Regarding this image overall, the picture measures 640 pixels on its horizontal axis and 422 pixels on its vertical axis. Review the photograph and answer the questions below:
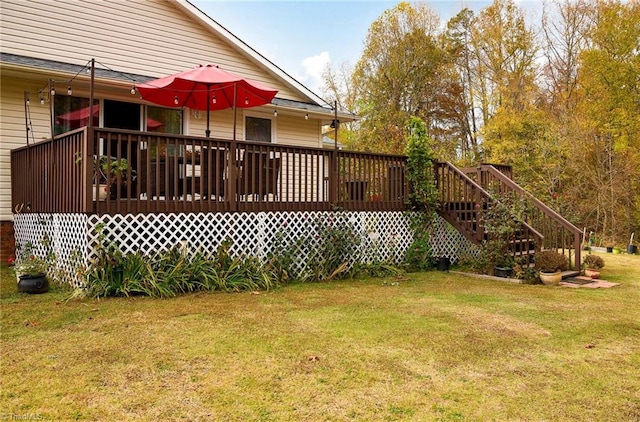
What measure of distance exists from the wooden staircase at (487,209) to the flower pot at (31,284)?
21.0 feet

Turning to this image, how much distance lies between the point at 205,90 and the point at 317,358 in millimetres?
5737

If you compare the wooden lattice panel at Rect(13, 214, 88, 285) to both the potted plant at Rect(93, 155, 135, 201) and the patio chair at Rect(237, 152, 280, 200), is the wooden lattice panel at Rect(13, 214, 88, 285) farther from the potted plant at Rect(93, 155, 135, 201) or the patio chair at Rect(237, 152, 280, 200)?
the patio chair at Rect(237, 152, 280, 200)

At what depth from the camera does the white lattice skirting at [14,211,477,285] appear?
5559 mm

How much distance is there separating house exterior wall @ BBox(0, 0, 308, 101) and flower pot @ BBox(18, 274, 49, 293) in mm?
4865

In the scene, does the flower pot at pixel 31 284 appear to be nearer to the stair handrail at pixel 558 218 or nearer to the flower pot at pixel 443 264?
the flower pot at pixel 443 264

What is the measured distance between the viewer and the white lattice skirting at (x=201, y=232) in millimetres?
5559

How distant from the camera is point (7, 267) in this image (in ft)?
24.2

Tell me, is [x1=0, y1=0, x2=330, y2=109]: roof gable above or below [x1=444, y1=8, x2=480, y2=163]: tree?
below

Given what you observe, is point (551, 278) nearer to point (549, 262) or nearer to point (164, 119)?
point (549, 262)

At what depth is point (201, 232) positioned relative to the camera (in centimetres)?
619

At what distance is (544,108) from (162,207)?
16163 millimetres

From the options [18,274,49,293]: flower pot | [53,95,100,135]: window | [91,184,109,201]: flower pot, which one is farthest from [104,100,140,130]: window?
[18,274,49,293]: flower pot

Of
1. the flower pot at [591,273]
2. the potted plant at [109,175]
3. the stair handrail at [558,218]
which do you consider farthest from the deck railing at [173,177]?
the flower pot at [591,273]

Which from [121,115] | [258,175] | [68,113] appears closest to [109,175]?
[258,175]
